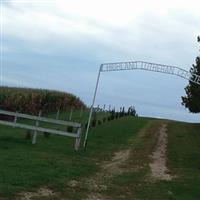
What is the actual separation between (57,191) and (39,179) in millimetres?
1073

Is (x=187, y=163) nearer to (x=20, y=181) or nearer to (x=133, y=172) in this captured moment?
(x=133, y=172)

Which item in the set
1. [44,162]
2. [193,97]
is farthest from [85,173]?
[193,97]

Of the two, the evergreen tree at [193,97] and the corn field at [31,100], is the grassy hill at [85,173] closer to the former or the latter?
the corn field at [31,100]

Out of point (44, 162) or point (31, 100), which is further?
point (31, 100)

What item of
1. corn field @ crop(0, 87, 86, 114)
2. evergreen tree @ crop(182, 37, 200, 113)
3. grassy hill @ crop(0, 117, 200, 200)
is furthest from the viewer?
evergreen tree @ crop(182, 37, 200, 113)

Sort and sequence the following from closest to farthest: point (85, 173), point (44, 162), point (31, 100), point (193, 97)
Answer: point (85, 173) < point (44, 162) < point (31, 100) < point (193, 97)

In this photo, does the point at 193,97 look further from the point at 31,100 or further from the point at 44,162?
the point at 44,162

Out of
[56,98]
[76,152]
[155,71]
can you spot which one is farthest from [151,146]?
[56,98]

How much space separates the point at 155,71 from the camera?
25594mm

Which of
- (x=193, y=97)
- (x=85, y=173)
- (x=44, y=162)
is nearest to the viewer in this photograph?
(x=85, y=173)

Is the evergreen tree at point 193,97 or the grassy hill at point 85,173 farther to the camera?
the evergreen tree at point 193,97

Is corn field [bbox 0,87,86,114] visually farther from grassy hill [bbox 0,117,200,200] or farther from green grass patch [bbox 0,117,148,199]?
grassy hill [bbox 0,117,200,200]

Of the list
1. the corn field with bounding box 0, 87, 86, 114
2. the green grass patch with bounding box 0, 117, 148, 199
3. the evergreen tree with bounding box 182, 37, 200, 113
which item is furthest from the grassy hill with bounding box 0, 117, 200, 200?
the evergreen tree with bounding box 182, 37, 200, 113

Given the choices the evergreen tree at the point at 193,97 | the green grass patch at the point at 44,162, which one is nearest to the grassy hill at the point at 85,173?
the green grass patch at the point at 44,162
